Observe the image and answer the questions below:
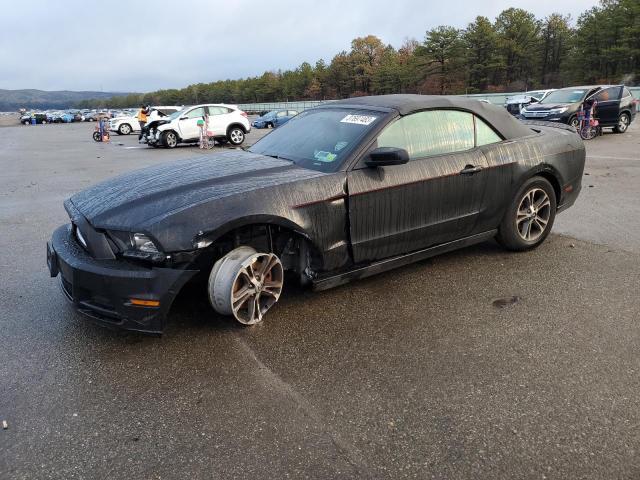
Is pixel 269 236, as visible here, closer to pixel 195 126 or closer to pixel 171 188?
pixel 171 188

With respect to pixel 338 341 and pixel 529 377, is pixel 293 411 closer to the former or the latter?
pixel 338 341

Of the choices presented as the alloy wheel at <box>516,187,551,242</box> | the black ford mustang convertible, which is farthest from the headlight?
the alloy wheel at <box>516,187,551,242</box>

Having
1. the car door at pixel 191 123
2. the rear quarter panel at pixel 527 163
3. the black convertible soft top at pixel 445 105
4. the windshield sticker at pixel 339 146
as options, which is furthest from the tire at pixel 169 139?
the windshield sticker at pixel 339 146

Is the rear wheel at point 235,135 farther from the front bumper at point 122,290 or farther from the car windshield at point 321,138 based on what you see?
the front bumper at point 122,290

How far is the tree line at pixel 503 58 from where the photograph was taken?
58281 millimetres

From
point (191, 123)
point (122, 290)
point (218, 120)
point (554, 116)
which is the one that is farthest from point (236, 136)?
point (122, 290)

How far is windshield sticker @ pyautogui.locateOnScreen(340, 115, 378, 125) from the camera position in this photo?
3.85 metres

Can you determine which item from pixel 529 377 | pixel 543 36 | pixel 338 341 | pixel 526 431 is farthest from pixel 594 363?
pixel 543 36

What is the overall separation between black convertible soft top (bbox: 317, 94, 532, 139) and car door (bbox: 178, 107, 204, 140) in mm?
15190

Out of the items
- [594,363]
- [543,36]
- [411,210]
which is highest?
[543,36]

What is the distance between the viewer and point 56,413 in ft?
8.36

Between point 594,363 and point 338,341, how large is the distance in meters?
1.52

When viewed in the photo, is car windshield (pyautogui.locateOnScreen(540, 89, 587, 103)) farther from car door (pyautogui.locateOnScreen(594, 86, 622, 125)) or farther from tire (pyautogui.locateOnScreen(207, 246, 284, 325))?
tire (pyautogui.locateOnScreen(207, 246, 284, 325))

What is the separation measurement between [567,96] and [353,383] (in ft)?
56.2
